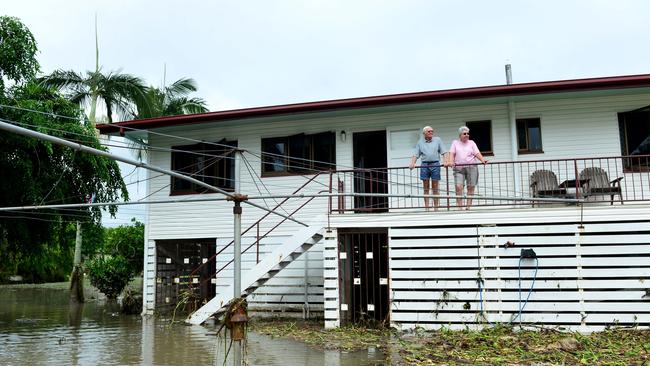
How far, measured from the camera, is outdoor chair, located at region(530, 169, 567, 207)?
35.0 feet

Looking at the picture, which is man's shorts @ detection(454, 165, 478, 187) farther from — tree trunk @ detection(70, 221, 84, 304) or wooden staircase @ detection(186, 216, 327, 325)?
tree trunk @ detection(70, 221, 84, 304)

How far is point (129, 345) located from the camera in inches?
372

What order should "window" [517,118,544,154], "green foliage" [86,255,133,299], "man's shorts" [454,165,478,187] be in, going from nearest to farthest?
"man's shorts" [454,165,478,187], "window" [517,118,544,154], "green foliage" [86,255,133,299]

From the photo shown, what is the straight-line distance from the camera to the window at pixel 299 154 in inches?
519

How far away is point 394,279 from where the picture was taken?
10.1 m

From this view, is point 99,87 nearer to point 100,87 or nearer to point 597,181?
point 100,87

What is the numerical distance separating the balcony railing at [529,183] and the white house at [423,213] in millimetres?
45

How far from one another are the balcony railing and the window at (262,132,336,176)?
2.05ft

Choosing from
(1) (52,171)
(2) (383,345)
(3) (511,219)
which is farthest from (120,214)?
(3) (511,219)

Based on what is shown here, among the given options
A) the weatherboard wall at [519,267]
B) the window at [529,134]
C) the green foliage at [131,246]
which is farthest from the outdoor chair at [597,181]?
the green foliage at [131,246]

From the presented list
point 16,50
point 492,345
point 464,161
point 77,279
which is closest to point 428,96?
point 464,161

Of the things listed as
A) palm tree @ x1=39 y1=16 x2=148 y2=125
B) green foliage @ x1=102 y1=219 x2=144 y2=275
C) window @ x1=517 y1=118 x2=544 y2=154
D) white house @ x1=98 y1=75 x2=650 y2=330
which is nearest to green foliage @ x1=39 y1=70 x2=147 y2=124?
palm tree @ x1=39 y1=16 x2=148 y2=125

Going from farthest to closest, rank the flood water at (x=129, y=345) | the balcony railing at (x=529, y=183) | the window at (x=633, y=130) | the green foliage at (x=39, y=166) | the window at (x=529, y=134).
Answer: the green foliage at (x=39, y=166)
the window at (x=529, y=134)
the window at (x=633, y=130)
the balcony railing at (x=529, y=183)
the flood water at (x=129, y=345)

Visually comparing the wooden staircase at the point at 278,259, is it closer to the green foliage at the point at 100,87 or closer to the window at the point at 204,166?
the window at the point at 204,166
